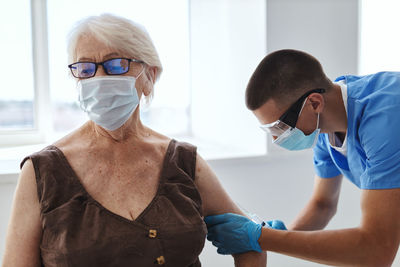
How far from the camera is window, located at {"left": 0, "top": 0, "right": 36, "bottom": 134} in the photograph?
2189 mm

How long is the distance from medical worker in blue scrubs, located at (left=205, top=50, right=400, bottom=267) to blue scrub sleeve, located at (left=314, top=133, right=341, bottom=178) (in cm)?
10

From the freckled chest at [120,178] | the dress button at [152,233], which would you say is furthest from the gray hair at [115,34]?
the dress button at [152,233]

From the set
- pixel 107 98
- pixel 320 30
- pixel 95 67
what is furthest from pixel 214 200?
pixel 320 30

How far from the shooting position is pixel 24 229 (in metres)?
1.17

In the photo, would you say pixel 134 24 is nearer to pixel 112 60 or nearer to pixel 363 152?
pixel 112 60

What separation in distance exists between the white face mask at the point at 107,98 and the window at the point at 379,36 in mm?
1674

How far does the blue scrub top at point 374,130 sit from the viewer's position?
1.26 m

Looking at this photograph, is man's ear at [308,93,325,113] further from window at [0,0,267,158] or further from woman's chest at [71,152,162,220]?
window at [0,0,267,158]

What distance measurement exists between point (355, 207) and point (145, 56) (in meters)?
1.70

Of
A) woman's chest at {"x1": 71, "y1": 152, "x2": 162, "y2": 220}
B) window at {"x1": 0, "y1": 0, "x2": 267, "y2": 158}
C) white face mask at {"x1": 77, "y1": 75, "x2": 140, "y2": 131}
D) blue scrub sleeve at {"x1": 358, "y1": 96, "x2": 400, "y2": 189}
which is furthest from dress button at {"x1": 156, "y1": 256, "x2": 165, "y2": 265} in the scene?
window at {"x1": 0, "y1": 0, "x2": 267, "y2": 158}

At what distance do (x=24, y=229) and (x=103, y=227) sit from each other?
9.7 inches

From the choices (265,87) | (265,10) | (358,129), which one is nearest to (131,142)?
(265,87)

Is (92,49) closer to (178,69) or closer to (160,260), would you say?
(160,260)

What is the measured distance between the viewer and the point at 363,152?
143 cm
